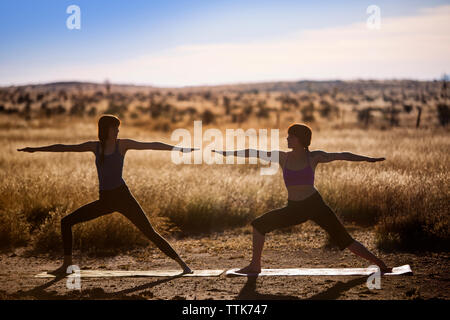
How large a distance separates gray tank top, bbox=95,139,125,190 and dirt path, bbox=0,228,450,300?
3.95 feet

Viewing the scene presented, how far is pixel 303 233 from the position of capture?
302 inches

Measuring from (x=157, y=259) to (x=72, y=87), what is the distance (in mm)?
176267

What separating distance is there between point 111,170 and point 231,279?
1.93m

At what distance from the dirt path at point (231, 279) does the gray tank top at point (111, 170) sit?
3.95 feet

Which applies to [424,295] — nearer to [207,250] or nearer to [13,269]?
[207,250]

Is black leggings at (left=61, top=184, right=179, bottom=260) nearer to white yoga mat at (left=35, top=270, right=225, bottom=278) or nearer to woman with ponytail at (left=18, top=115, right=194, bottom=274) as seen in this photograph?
woman with ponytail at (left=18, top=115, right=194, bottom=274)

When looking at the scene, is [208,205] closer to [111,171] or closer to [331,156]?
[111,171]

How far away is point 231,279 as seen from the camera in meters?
5.32

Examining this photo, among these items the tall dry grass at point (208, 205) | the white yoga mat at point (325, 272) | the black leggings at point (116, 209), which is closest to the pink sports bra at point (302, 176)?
the white yoga mat at point (325, 272)

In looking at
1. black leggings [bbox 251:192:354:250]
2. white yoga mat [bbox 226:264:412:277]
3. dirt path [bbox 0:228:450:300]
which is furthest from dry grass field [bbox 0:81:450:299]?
black leggings [bbox 251:192:354:250]

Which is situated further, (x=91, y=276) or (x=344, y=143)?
(x=344, y=143)

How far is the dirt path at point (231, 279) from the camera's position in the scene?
479 centimetres

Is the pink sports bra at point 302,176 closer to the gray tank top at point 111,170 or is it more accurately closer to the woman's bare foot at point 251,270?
the woman's bare foot at point 251,270
